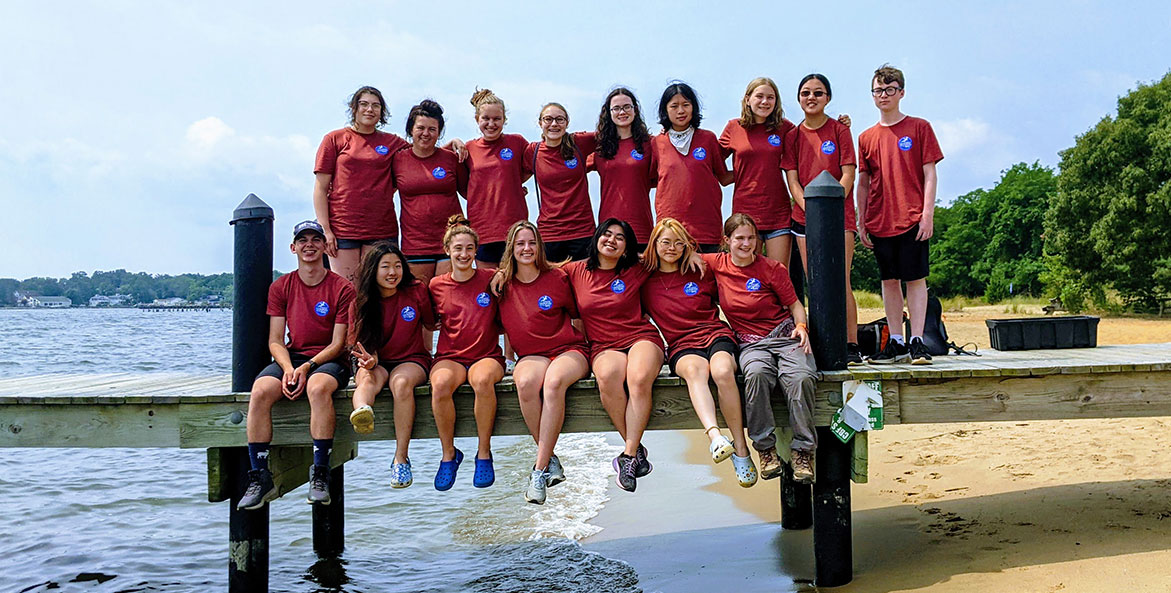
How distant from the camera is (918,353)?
5.88 metres

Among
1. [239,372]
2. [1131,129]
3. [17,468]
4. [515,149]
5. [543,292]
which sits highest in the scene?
[1131,129]

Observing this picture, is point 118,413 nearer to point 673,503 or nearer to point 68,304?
point 673,503

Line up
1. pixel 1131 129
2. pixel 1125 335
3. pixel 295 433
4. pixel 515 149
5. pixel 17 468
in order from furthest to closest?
pixel 1131 129 → pixel 1125 335 → pixel 17 468 → pixel 515 149 → pixel 295 433

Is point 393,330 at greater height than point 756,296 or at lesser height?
lesser

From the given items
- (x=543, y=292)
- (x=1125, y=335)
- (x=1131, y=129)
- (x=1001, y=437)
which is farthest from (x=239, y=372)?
(x=1131, y=129)

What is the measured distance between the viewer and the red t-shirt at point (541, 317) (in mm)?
5461

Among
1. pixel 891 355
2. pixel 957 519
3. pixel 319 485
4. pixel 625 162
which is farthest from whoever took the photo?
pixel 957 519

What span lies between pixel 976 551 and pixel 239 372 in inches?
193

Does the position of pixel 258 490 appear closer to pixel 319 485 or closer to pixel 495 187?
pixel 319 485

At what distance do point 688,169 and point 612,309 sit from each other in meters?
1.24

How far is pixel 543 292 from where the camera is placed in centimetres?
550

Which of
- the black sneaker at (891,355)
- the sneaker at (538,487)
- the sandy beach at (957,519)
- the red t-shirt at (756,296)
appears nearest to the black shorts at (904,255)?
the black sneaker at (891,355)

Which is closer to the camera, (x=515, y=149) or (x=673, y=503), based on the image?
(x=515, y=149)

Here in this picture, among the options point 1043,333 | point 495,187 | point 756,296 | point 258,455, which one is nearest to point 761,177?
point 756,296
